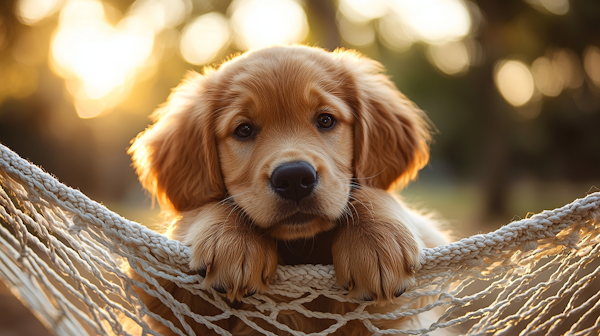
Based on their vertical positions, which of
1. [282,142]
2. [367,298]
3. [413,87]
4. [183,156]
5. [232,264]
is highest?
[183,156]

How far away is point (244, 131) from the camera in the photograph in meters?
2.32

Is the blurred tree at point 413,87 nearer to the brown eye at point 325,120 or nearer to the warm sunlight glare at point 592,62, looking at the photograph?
the warm sunlight glare at point 592,62

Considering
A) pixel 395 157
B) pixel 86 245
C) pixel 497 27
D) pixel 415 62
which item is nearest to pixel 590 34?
pixel 497 27

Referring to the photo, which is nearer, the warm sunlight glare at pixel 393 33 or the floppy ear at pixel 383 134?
the floppy ear at pixel 383 134

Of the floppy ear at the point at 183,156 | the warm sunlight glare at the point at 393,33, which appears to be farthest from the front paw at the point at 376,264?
the warm sunlight glare at the point at 393,33

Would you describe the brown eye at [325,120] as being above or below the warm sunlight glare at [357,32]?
below

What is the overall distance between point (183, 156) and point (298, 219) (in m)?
0.98

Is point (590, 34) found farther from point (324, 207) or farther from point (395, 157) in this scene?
point (324, 207)

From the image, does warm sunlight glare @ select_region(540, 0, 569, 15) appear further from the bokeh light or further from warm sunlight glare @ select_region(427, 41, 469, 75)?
warm sunlight glare @ select_region(427, 41, 469, 75)

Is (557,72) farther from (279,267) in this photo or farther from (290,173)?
(279,267)

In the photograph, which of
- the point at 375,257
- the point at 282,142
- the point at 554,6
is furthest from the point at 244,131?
the point at 554,6

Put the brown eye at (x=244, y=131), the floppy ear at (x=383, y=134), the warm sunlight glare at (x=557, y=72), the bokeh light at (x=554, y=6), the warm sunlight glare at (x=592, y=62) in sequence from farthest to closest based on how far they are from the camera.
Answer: the warm sunlight glare at (x=557, y=72) < the warm sunlight glare at (x=592, y=62) < the bokeh light at (x=554, y=6) < the floppy ear at (x=383, y=134) < the brown eye at (x=244, y=131)

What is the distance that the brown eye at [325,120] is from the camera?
2.32m

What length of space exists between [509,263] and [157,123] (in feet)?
7.58
